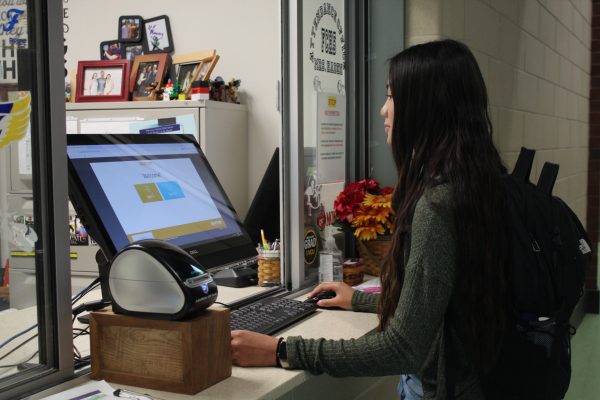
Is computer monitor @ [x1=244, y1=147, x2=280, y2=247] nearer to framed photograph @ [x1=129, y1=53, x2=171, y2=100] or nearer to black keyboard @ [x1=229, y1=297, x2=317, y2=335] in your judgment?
black keyboard @ [x1=229, y1=297, x2=317, y2=335]

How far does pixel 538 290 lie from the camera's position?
4.55 ft

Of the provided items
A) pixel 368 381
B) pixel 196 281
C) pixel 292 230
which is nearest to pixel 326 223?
pixel 292 230

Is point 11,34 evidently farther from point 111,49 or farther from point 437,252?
point 111,49

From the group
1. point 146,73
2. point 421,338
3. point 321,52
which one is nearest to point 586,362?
point 321,52

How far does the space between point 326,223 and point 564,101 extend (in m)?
2.98

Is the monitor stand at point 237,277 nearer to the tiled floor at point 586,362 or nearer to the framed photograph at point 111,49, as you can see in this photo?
the framed photograph at point 111,49

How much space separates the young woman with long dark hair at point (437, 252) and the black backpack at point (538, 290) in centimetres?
4

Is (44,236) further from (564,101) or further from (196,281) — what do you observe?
(564,101)

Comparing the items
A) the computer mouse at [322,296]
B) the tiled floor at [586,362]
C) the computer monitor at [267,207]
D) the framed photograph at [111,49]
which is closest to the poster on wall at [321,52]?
the computer monitor at [267,207]

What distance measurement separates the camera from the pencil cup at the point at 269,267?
2.17 m

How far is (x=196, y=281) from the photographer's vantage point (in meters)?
1.29

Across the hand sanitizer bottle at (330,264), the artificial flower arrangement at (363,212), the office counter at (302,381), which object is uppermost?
the artificial flower arrangement at (363,212)

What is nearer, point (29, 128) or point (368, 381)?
point (29, 128)

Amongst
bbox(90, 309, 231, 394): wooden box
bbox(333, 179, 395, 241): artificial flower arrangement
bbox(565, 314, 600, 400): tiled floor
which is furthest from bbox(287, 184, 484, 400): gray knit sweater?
bbox(565, 314, 600, 400): tiled floor
